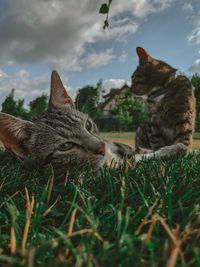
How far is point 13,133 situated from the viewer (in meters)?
1.92

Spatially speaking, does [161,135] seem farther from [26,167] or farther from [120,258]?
[120,258]

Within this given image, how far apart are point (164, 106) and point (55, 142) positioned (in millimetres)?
2135

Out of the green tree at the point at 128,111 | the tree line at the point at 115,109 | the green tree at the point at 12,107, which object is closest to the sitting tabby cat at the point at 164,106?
the tree line at the point at 115,109

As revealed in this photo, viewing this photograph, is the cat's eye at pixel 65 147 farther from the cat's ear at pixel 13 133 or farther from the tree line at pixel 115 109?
the tree line at pixel 115 109

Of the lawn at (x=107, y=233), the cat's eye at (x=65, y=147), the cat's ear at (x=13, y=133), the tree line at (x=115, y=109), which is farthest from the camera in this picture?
the tree line at (x=115, y=109)

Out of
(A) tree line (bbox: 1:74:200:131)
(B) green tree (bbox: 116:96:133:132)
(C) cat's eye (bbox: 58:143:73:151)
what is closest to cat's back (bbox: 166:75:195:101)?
(C) cat's eye (bbox: 58:143:73:151)

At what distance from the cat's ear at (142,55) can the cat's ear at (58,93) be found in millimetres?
2147

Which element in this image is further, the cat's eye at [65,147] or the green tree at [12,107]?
the green tree at [12,107]

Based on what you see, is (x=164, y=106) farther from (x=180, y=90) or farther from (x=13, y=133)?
(x=13, y=133)

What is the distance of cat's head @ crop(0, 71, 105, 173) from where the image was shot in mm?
1871

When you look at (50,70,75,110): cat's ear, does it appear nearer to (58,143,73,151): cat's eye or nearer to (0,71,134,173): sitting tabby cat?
(0,71,134,173): sitting tabby cat

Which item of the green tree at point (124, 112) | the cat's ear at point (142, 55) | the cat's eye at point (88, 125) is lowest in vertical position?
the cat's eye at point (88, 125)

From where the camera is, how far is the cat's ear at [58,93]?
7.68 ft

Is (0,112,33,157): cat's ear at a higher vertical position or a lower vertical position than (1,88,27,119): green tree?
lower
